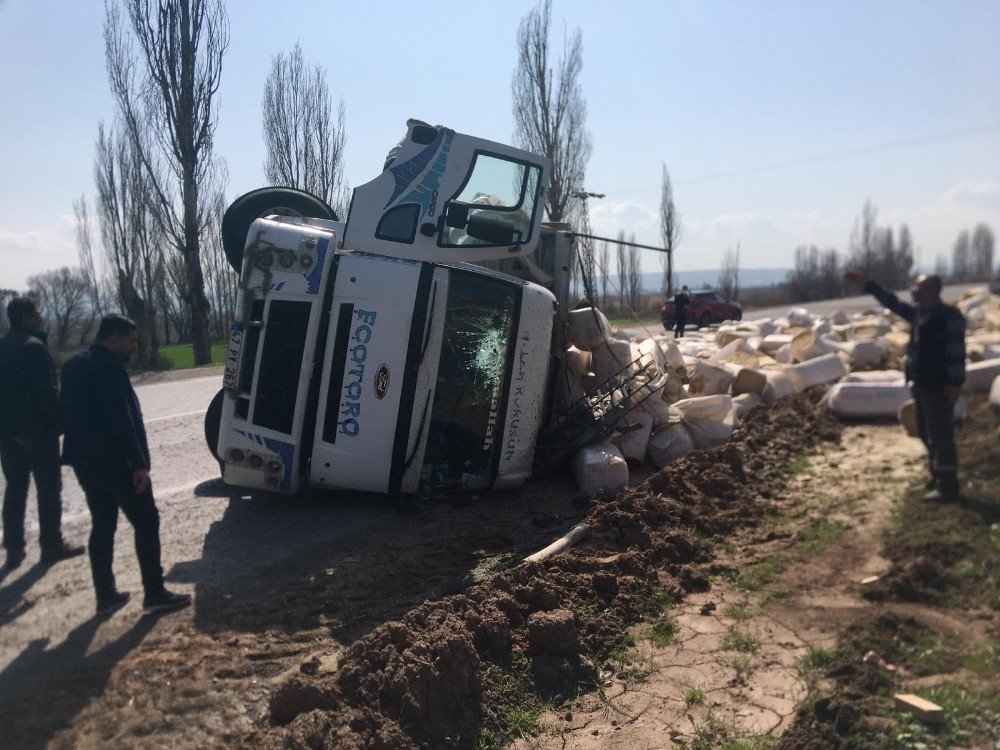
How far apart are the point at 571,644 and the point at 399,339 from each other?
2842 millimetres

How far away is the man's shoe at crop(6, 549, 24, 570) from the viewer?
5.38 metres

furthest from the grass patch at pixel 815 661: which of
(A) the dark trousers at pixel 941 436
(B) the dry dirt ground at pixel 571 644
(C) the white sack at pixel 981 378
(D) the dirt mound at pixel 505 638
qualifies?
(C) the white sack at pixel 981 378

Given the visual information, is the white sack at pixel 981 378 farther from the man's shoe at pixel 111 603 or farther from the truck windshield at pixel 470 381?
the man's shoe at pixel 111 603

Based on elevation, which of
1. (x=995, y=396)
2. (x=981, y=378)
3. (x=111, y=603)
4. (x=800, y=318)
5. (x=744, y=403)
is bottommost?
(x=111, y=603)

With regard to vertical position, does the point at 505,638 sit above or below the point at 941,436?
below

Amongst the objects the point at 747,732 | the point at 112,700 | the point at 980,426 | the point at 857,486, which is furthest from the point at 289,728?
the point at 980,426

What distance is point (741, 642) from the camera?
4336 mm

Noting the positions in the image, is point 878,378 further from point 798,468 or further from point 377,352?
point 377,352

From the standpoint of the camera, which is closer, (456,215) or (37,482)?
(37,482)

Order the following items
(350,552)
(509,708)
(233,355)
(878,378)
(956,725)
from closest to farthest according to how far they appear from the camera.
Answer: (956,725), (509,708), (350,552), (233,355), (878,378)

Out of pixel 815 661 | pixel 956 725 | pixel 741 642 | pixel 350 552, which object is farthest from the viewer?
pixel 350 552

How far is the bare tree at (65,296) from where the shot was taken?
118 ft

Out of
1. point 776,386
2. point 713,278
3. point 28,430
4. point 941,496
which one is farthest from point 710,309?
point 28,430

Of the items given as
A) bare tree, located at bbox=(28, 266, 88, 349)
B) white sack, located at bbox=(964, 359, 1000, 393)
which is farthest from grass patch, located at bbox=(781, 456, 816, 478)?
bare tree, located at bbox=(28, 266, 88, 349)
